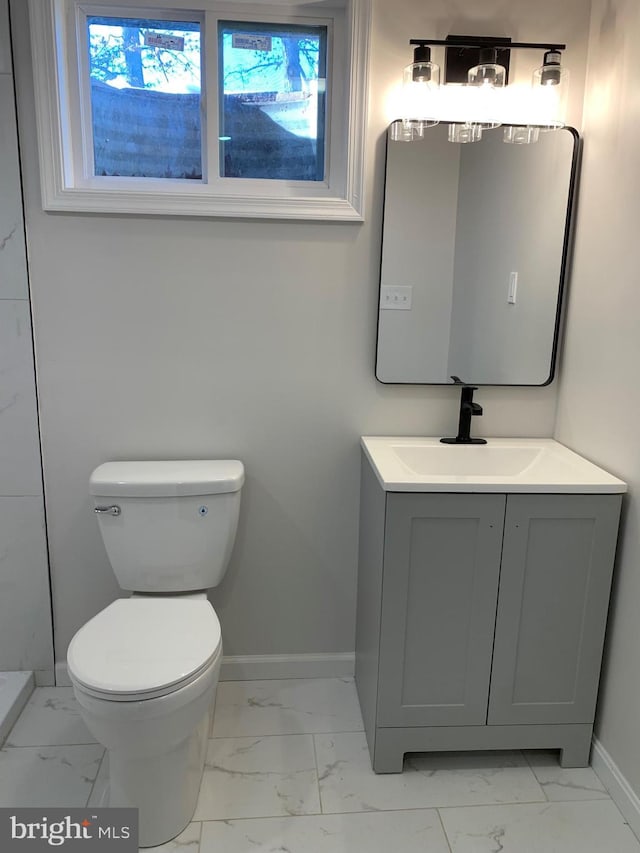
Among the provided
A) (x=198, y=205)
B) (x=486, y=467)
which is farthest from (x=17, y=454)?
(x=486, y=467)

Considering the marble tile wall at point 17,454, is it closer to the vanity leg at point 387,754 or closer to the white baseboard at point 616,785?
the vanity leg at point 387,754

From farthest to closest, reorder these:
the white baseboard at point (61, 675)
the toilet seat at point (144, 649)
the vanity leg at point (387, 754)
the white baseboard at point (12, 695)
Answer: the white baseboard at point (61, 675) < the white baseboard at point (12, 695) < the vanity leg at point (387, 754) < the toilet seat at point (144, 649)

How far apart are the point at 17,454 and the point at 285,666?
1164 mm

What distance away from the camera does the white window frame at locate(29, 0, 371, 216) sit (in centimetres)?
184

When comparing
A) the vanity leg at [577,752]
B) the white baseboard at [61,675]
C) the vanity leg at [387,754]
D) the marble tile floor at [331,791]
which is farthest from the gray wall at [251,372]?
the vanity leg at [577,752]

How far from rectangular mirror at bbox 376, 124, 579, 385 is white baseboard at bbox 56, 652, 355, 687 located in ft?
3.36

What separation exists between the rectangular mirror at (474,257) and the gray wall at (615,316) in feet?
0.33

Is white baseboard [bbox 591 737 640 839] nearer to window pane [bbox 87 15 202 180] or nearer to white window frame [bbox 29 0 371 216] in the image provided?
white window frame [bbox 29 0 371 216]

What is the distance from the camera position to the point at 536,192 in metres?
1.99

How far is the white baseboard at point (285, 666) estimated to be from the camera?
223cm

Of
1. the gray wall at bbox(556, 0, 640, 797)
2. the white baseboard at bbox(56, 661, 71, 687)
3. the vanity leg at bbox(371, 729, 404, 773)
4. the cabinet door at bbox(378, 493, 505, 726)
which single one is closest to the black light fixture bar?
the gray wall at bbox(556, 0, 640, 797)

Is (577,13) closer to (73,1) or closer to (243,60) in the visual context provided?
(243,60)

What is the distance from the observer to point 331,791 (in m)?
1.73

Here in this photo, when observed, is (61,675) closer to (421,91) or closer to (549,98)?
(421,91)
